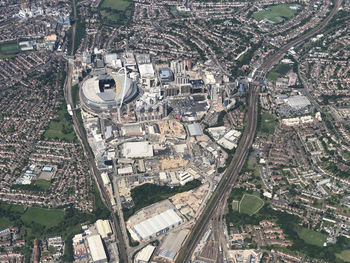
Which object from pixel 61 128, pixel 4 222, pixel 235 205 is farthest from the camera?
pixel 61 128

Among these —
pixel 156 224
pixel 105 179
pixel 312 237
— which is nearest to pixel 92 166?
pixel 105 179

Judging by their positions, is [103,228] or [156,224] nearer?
[103,228]

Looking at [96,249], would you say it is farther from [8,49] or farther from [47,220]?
[8,49]

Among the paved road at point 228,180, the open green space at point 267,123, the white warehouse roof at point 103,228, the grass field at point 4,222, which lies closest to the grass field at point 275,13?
the paved road at point 228,180

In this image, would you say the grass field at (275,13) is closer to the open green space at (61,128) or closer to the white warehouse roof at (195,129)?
the white warehouse roof at (195,129)

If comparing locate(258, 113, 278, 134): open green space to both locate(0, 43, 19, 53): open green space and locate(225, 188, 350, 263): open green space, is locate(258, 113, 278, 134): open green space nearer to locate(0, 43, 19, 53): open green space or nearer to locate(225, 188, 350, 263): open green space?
locate(225, 188, 350, 263): open green space

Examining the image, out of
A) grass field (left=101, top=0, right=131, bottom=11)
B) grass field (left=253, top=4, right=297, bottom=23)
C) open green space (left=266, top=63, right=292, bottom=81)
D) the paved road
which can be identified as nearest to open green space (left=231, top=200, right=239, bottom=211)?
the paved road

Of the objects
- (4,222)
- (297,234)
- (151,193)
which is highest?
(151,193)
